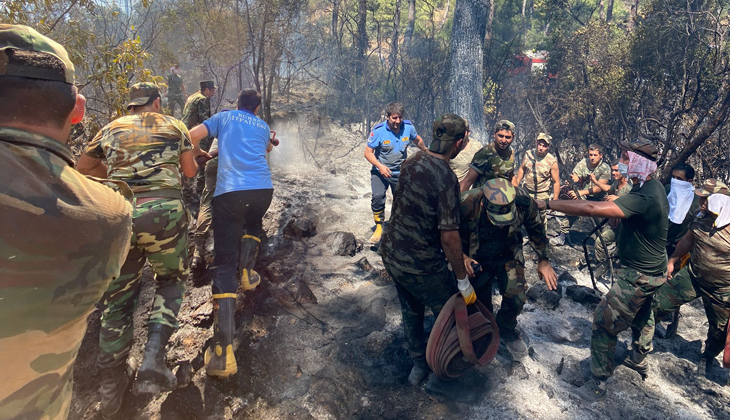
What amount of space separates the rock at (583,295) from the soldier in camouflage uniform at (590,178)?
1.99m

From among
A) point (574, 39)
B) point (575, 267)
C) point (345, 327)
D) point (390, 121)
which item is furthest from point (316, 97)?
point (345, 327)

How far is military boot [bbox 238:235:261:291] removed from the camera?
389 centimetres

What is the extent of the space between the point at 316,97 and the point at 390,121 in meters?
10.1

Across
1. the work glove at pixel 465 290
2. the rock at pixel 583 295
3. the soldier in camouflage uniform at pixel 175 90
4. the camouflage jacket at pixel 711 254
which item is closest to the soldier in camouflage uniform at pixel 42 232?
the work glove at pixel 465 290

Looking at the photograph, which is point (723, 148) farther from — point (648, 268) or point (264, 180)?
point (264, 180)

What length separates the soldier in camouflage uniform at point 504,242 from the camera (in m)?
3.22

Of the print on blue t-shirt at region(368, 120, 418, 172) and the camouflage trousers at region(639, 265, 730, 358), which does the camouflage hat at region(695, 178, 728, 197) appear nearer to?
the camouflage trousers at region(639, 265, 730, 358)

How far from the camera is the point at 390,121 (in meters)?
5.83

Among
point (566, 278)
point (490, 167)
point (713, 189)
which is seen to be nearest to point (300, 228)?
point (490, 167)

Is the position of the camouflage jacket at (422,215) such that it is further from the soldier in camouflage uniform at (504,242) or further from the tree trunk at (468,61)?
the tree trunk at (468,61)

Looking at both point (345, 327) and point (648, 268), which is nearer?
point (648, 268)

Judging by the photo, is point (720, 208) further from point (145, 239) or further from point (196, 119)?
point (196, 119)

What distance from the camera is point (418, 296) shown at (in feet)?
10.0

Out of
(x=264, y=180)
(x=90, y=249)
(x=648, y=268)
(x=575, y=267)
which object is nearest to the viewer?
(x=90, y=249)
